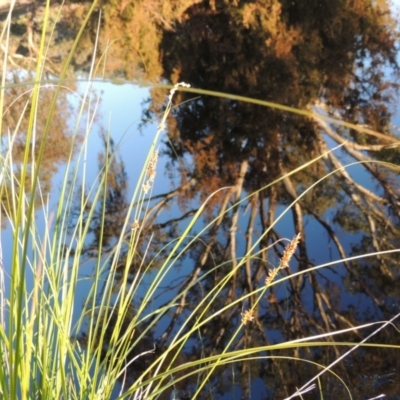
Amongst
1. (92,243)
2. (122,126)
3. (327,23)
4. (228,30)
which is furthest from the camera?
(228,30)

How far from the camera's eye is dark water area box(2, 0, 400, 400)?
1.02m

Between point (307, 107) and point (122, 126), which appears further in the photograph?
point (122, 126)

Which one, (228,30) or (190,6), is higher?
(190,6)

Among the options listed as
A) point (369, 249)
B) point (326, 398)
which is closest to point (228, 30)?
point (369, 249)

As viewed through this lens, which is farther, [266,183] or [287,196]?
[266,183]

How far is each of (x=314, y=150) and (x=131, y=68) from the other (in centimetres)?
165

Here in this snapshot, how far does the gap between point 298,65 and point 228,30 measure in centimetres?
97

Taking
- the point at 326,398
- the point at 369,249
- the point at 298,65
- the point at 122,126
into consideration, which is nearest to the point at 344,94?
the point at 298,65

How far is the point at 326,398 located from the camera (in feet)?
3.06

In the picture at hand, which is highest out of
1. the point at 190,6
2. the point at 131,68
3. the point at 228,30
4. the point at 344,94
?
the point at 190,6

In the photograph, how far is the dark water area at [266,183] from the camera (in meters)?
1.02

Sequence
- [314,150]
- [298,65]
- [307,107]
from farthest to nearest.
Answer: [298,65] < [307,107] < [314,150]

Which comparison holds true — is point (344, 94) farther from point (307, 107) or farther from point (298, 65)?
point (298, 65)

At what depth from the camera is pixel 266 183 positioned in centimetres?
173
